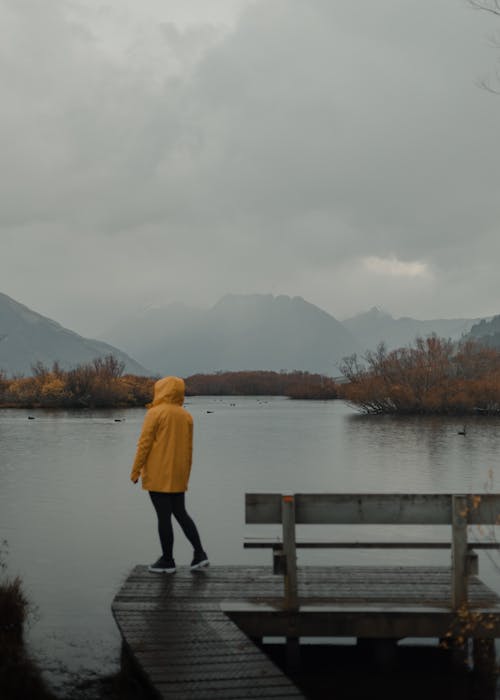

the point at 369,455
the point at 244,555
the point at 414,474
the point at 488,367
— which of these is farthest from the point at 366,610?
the point at 488,367

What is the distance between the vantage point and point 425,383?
7650cm

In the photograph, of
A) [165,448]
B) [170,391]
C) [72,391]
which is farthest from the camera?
[72,391]

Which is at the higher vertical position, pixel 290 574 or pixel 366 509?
pixel 366 509

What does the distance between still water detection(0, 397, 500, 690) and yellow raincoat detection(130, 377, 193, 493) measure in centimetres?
187

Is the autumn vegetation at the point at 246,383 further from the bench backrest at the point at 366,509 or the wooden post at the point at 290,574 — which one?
the bench backrest at the point at 366,509

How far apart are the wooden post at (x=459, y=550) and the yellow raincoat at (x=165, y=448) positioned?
119 inches

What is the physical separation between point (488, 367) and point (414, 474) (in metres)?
61.8

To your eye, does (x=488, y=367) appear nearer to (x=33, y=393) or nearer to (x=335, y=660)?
(x=33, y=393)

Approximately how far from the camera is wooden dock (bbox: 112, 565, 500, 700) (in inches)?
259

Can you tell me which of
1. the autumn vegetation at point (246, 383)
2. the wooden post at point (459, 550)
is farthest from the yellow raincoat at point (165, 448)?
the autumn vegetation at point (246, 383)

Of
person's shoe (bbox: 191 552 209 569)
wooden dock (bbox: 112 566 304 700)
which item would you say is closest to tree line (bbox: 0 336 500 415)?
person's shoe (bbox: 191 552 209 569)

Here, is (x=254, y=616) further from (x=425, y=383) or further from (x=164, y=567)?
(x=425, y=383)

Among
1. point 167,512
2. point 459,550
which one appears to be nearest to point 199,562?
point 167,512

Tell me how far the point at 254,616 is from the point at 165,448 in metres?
2.17
